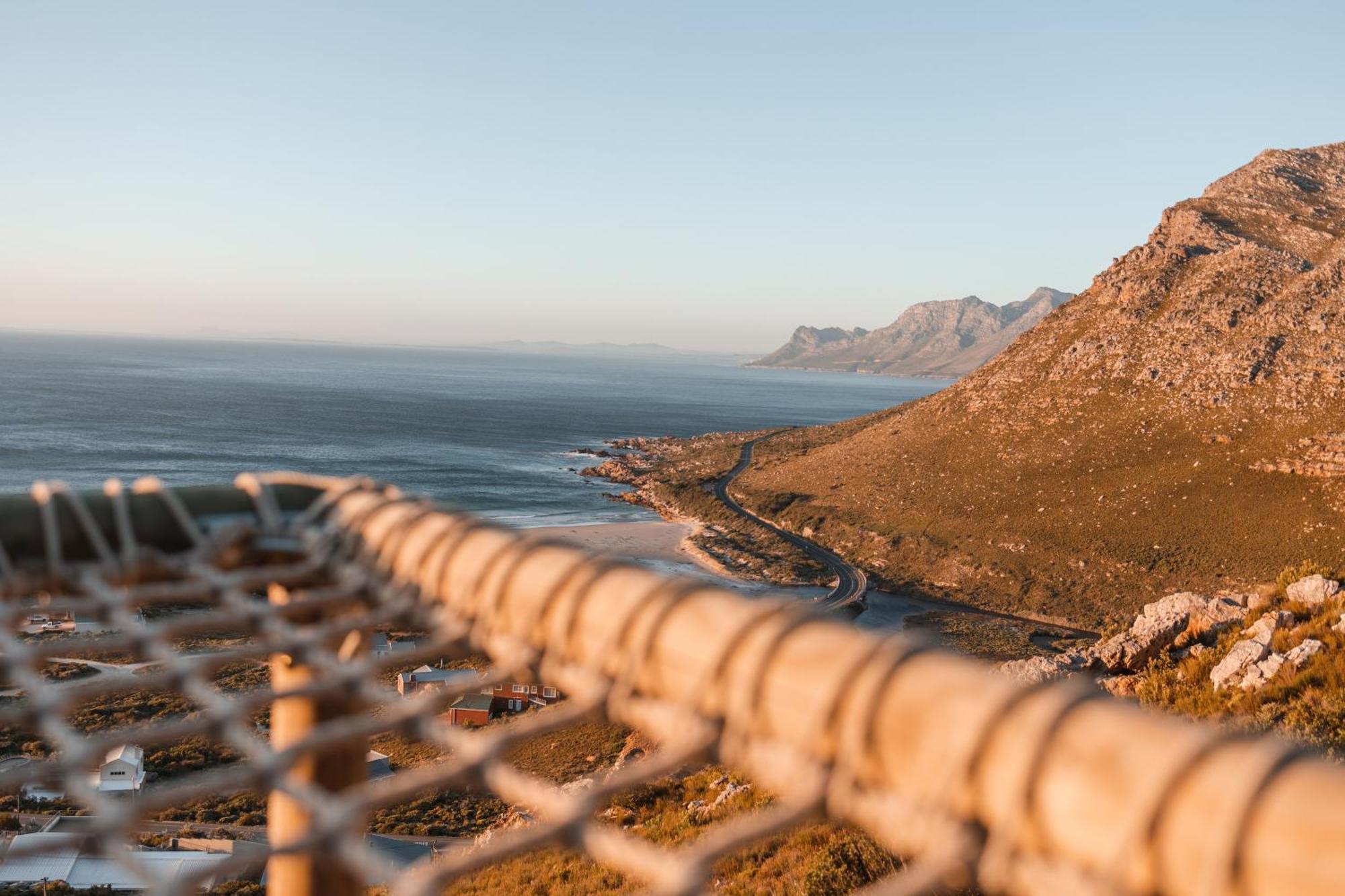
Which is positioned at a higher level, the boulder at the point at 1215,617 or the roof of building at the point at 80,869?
the boulder at the point at 1215,617

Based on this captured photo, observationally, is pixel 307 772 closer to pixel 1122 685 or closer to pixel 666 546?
pixel 1122 685

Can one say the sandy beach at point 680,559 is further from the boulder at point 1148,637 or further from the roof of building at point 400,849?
the boulder at point 1148,637

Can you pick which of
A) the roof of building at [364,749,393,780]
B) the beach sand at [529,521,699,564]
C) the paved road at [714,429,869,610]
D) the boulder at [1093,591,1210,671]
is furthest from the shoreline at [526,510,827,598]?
the boulder at [1093,591,1210,671]

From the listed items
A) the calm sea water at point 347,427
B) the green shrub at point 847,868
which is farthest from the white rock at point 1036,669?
the calm sea water at point 347,427

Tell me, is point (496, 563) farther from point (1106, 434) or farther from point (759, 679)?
point (1106, 434)

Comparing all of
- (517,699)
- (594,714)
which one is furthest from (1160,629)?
(517,699)

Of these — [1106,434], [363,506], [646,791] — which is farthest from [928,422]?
[363,506]

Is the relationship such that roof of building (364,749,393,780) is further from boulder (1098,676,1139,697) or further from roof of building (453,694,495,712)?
boulder (1098,676,1139,697)
